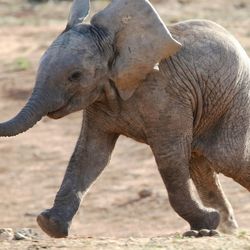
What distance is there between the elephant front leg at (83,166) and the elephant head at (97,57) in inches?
15.8

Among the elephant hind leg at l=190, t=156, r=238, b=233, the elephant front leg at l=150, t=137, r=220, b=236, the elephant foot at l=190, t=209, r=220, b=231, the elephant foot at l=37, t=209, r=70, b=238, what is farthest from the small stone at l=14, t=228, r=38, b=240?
the elephant hind leg at l=190, t=156, r=238, b=233

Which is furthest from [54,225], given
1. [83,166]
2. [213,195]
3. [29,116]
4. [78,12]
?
[213,195]

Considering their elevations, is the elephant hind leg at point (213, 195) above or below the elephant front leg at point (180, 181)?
below

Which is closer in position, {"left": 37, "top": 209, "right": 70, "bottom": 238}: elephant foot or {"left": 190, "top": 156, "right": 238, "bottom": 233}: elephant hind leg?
{"left": 37, "top": 209, "right": 70, "bottom": 238}: elephant foot

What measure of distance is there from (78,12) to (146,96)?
76 cm

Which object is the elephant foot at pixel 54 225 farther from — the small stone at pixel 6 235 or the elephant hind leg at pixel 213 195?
the elephant hind leg at pixel 213 195

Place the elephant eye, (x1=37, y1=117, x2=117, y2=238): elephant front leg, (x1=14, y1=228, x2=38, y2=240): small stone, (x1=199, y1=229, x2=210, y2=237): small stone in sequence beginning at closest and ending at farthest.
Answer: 1. (x1=199, y1=229, x2=210, y2=237): small stone
2. the elephant eye
3. (x1=14, y1=228, x2=38, y2=240): small stone
4. (x1=37, y1=117, x2=117, y2=238): elephant front leg

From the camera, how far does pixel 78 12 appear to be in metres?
9.29

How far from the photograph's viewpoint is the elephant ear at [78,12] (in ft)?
30.2

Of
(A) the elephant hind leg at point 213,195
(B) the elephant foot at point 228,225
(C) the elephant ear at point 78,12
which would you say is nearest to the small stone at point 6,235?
(C) the elephant ear at point 78,12

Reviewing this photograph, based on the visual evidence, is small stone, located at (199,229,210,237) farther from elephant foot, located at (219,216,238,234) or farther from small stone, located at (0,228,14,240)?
elephant foot, located at (219,216,238,234)

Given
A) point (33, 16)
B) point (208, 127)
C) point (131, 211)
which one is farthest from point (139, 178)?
point (33, 16)

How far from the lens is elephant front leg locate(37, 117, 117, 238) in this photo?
927cm

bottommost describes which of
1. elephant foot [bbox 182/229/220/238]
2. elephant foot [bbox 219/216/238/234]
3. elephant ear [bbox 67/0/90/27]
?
elephant foot [bbox 219/216/238/234]
